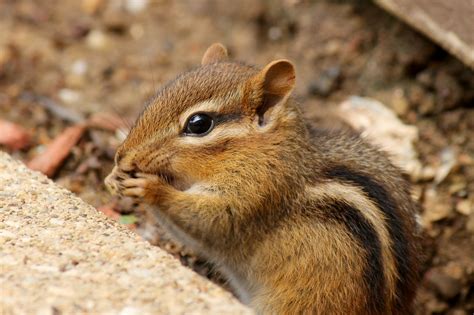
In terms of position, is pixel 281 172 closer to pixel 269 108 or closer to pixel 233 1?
pixel 269 108

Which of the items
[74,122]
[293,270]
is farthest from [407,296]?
[74,122]

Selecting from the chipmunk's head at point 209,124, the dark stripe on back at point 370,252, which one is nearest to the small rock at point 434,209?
the dark stripe on back at point 370,252

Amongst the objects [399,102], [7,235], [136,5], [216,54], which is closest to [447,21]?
[399,102]

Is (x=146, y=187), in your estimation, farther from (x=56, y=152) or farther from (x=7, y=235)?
(x=56, y=152)

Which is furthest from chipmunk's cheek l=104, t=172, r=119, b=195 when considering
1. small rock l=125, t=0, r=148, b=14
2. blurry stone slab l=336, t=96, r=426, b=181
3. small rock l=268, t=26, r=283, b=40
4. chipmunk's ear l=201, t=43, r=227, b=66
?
small rock l=125, t=0, r=148, b=14

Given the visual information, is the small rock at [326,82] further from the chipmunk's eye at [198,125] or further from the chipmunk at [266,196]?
the chipmunk's eye at [198,125]
